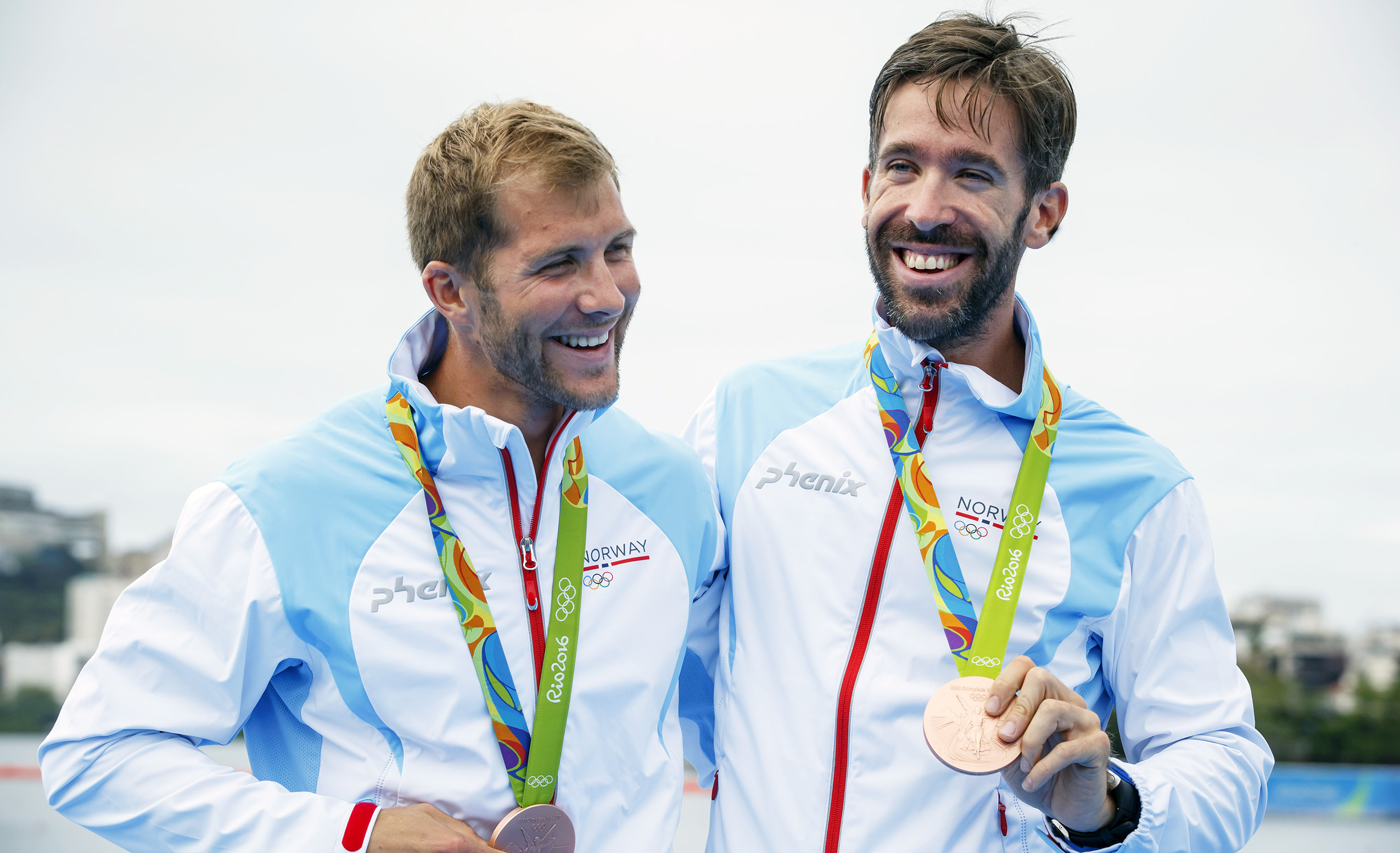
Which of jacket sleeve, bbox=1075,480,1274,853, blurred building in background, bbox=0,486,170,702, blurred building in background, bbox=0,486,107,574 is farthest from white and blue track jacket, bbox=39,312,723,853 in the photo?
blurred building in background, bbox=0,486,107,574

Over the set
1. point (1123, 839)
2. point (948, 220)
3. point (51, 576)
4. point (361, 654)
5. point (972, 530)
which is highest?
point (948, 220)

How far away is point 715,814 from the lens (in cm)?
241

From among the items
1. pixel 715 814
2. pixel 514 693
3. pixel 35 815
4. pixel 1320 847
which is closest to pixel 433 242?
pixel 514 693

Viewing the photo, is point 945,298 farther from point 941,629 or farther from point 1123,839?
point 1123,839

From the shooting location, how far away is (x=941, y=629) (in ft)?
7.47

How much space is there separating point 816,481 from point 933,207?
69cm

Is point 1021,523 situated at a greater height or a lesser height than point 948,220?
lesser

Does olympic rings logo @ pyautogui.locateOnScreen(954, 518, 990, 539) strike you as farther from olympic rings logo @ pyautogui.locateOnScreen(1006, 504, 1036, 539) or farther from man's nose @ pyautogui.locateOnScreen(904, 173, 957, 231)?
man's nose @ pyautogui.locateOnScreen(904, 173, 957, 231)

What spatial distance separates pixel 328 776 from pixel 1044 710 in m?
1.37

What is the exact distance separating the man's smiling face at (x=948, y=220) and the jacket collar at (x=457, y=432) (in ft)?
2.59

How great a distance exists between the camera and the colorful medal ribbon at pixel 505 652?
202 centimetres

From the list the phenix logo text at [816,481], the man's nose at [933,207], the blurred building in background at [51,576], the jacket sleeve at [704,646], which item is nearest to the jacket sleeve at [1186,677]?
the phenix logo text at [816,481]

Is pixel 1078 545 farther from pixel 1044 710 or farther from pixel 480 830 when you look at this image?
pixel 480 830

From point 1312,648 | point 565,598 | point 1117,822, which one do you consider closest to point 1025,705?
point 1117,822
